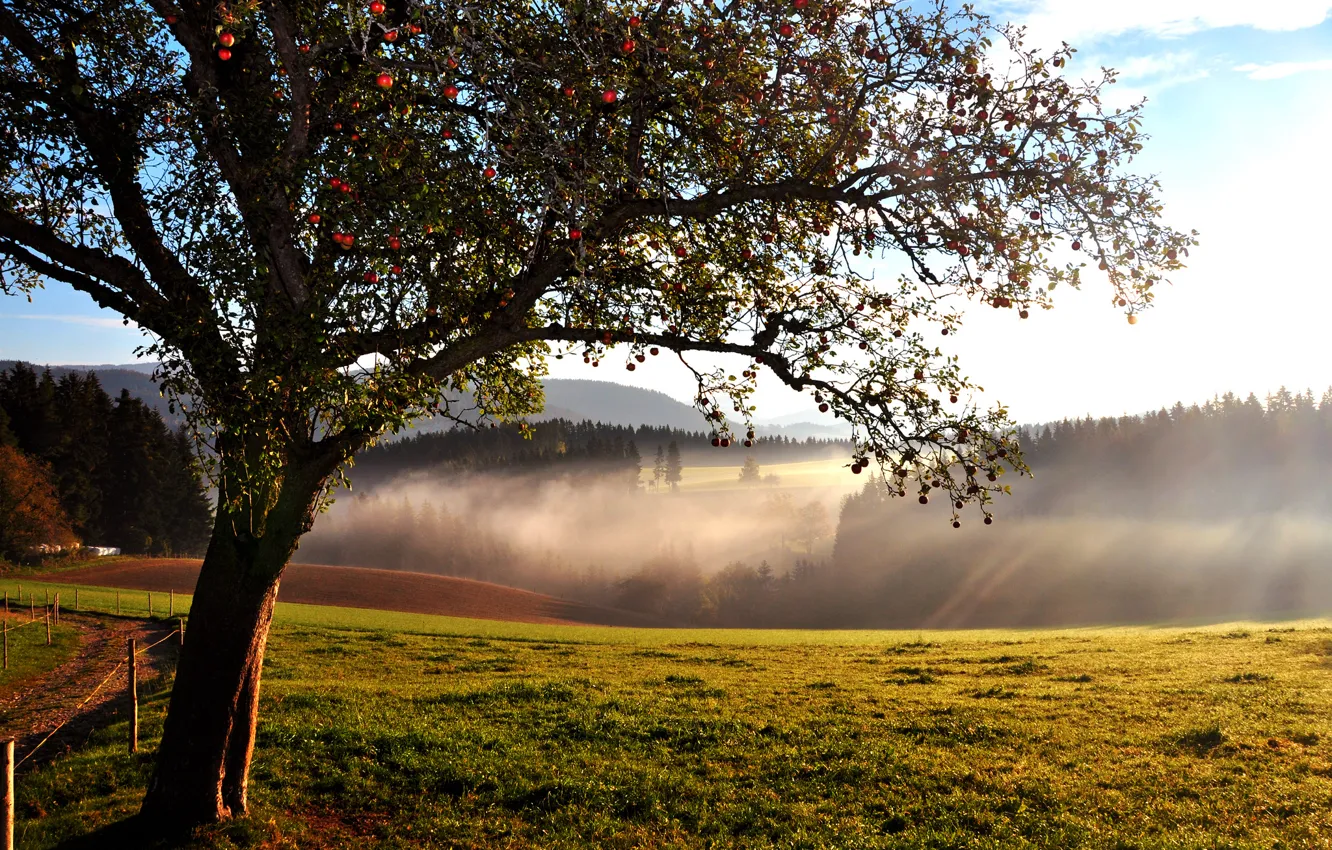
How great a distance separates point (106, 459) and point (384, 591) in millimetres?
37823

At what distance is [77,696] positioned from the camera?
24609 mm

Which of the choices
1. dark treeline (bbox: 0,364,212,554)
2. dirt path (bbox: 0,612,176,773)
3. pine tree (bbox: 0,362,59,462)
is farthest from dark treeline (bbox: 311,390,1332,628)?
dirt path (bbox: 0,612,176,773)

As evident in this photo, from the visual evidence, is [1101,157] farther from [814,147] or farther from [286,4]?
[286,4]

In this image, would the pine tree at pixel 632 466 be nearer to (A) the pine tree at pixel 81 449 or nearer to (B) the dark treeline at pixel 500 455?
(B) the dark treeline at pixel 500 455

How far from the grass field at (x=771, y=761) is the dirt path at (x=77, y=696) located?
1.45 meters

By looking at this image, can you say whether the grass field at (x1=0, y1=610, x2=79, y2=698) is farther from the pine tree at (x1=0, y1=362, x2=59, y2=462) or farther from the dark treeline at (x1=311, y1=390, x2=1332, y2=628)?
the dark treeline at (x1=311, y1=390, x2=1332, y2=628)

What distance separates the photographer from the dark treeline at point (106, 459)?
7956 cm

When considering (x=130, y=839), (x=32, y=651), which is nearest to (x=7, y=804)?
(x=130, y=839)

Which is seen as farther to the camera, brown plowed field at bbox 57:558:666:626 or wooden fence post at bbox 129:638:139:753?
brown plowed field at bbox 57:558:666:626

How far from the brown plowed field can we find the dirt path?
34.9 meters

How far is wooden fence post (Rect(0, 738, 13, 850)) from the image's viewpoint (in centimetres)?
809

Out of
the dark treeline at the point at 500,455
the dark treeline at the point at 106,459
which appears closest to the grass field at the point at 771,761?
the dark treeline at the point at 106,459

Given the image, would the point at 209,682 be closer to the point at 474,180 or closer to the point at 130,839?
the point at 130,839

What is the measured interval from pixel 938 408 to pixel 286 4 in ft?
35.3
